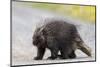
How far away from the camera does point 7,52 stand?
2.45m

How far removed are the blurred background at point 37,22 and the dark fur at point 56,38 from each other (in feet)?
0.19

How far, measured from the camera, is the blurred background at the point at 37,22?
2.50 meters

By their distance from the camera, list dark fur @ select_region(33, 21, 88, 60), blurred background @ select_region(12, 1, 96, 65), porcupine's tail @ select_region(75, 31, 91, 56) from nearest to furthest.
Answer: blurred background @ select_region(12, 1, 96, 65) → dark fur @ select_region(33, 21, 88, 60) → porcupine's tail @ select_region(75, 31, 91, 56)

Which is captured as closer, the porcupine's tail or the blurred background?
the blurred background

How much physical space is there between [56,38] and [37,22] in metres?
0.35

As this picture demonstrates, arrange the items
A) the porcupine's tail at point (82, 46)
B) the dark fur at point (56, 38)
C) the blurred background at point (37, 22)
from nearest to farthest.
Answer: the blurred background at point (37, 22) < the dark fur at point (56, 38) < the porcupine's tail at point (82, 46)

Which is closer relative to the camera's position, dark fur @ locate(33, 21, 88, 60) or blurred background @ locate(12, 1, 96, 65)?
blurred background @ locate(12, 1, 96, 65)

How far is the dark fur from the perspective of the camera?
261cm

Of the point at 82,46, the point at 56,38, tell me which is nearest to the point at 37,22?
the point at 56,38

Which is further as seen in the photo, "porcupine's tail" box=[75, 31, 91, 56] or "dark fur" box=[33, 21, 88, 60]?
"porcupine's tail" box=[75, 31, 91, 56]

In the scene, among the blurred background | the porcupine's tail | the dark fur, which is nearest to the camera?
the blurred background

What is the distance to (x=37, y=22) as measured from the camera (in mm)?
2602

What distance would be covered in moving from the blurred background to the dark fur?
0.19ft

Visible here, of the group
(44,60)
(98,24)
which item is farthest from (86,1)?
(44,60)
